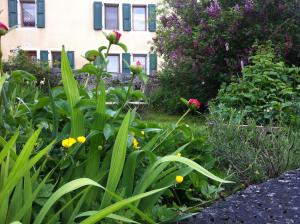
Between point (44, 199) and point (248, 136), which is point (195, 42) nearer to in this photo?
point (248, 136)

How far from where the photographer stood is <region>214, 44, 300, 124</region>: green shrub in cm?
484

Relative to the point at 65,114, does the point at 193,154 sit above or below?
below

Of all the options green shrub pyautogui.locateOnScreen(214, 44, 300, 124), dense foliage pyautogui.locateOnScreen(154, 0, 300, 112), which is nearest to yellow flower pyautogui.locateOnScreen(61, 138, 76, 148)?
green shrub pyautogui.locateOnScreen(214, 44, 300, 124)

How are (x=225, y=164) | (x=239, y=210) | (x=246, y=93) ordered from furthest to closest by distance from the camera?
1. (x=246, y=93)
2. (x=225, y=164)
3. (x=239, y=210)

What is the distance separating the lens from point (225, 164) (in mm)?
2770

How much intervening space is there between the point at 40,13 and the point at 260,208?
17.5 m

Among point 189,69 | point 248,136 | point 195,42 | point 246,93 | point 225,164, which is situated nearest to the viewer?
point 225,164

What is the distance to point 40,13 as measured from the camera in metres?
18.0

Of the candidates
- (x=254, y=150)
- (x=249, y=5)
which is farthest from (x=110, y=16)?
(x=254, y=150)

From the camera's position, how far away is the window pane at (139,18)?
61.9ft

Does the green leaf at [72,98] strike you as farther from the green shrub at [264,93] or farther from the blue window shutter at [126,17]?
the blue window shutter at [126,17]

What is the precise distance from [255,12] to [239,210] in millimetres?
7462

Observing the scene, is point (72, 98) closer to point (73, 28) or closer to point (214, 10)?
point (214, 10)

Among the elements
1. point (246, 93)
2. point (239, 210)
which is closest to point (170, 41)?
point (246, 93)
